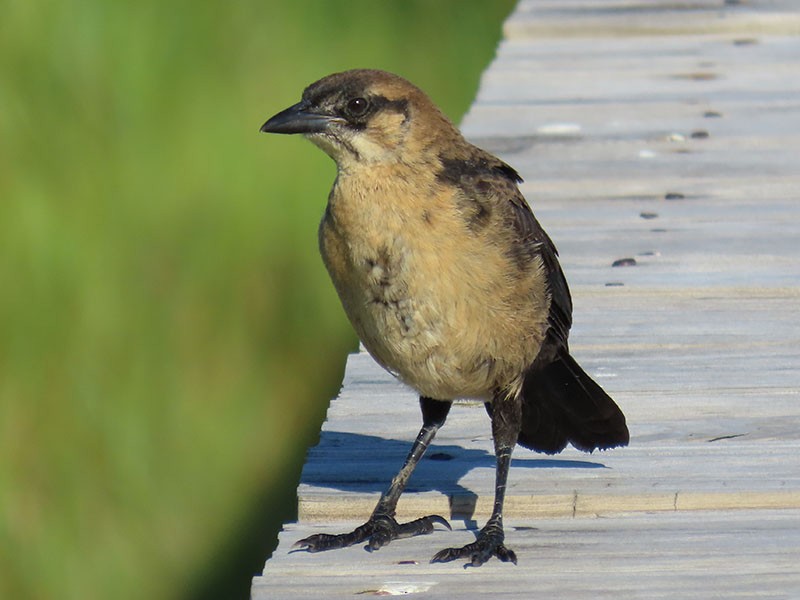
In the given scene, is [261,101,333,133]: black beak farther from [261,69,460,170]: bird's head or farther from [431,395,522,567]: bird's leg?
[431,395,522,567]: bird's leg

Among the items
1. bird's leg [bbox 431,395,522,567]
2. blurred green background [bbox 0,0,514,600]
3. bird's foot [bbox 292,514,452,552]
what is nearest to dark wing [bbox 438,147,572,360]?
bird's leg [bbox 431,395,522,567]

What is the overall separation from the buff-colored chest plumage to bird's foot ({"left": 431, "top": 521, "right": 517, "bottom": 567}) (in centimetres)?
39

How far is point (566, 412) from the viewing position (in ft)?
12.4

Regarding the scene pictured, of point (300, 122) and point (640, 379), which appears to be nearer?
point (300, 122)

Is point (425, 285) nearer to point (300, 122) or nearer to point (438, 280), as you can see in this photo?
point (438, 280)

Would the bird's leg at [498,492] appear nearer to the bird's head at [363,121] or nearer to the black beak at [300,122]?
the bird's head at [363,121]

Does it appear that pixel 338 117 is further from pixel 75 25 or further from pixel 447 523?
pixel 75 25

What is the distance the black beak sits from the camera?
361 cm

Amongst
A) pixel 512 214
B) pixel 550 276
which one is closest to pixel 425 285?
pixel 512 214

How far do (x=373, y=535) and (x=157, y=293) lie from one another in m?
3.12

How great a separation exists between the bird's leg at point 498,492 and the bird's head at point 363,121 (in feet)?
1.90

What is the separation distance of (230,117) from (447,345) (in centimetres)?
393

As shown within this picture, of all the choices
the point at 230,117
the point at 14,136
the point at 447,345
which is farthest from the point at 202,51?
the point at 447,345

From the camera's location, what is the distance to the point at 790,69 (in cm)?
689
